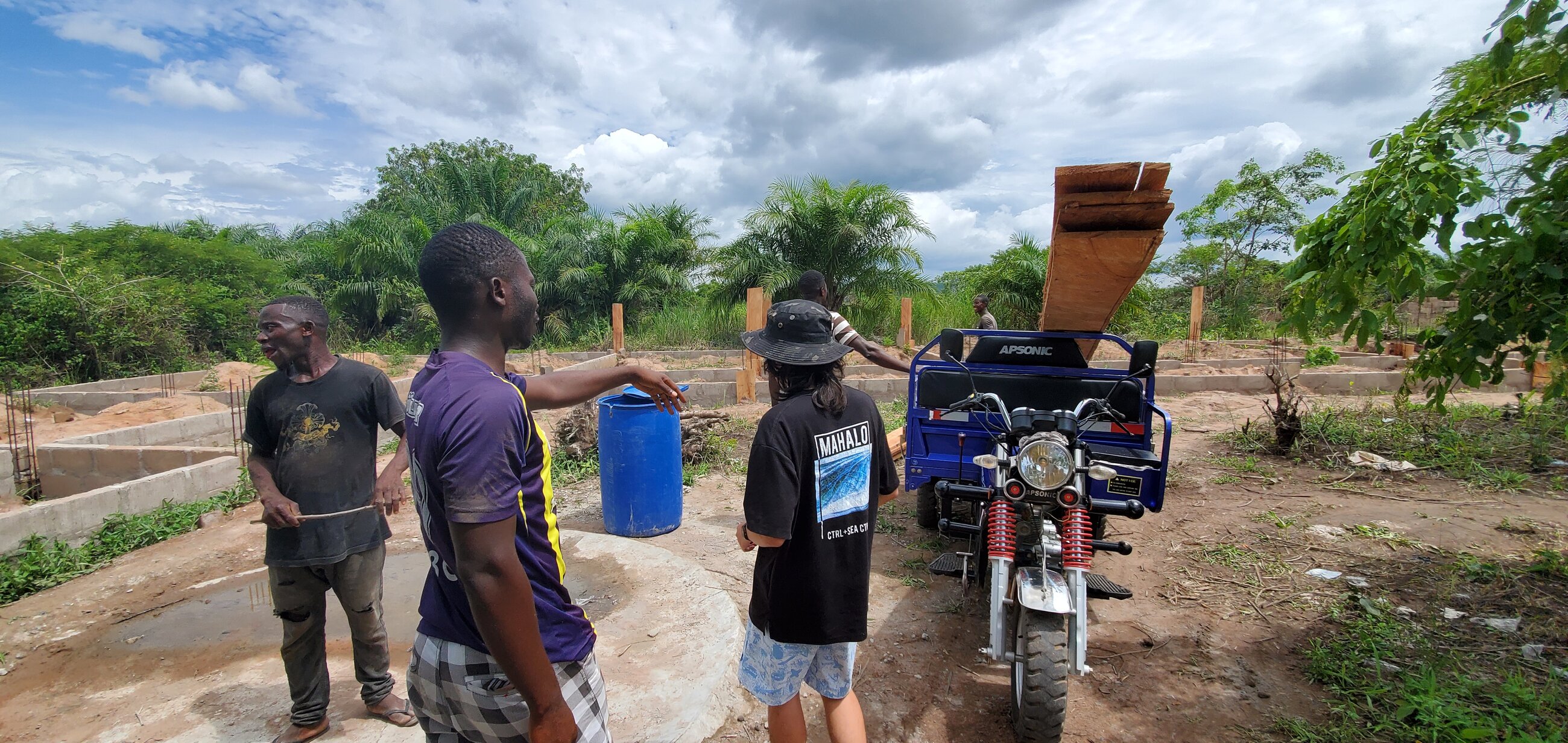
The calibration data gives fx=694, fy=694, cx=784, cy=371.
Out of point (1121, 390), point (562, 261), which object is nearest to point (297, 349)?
point (1121, 390)

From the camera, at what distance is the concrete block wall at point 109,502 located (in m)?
4.69

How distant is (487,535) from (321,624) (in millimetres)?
1935

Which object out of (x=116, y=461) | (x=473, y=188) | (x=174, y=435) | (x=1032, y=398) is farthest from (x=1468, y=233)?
(x=473, y=188)

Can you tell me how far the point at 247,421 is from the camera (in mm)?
2607

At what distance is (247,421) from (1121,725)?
3628mm

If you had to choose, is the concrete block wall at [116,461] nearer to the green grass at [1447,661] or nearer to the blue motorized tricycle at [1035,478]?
the blue motorized tricycle at [1035,478]

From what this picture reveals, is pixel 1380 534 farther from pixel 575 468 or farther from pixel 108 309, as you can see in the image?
pixel 108 309

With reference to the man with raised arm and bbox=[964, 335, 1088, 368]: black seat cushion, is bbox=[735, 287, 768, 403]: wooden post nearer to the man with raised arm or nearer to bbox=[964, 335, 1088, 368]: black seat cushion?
the man with raised arm

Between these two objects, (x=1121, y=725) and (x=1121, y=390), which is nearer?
(x=1121, y=725)

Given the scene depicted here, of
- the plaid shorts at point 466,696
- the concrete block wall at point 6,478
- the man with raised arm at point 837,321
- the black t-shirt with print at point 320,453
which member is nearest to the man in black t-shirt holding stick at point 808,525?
the plaid shorts at point 466,696

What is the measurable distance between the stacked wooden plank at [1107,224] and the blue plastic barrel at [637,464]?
106 inches

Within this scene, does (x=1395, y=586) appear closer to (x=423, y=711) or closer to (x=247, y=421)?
(x=423, y=711)

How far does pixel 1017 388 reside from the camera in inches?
176

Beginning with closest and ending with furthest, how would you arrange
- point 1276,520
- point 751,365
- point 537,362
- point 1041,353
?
point 1041,353 → point 1276,520 → point 751,365 → point 537,362
